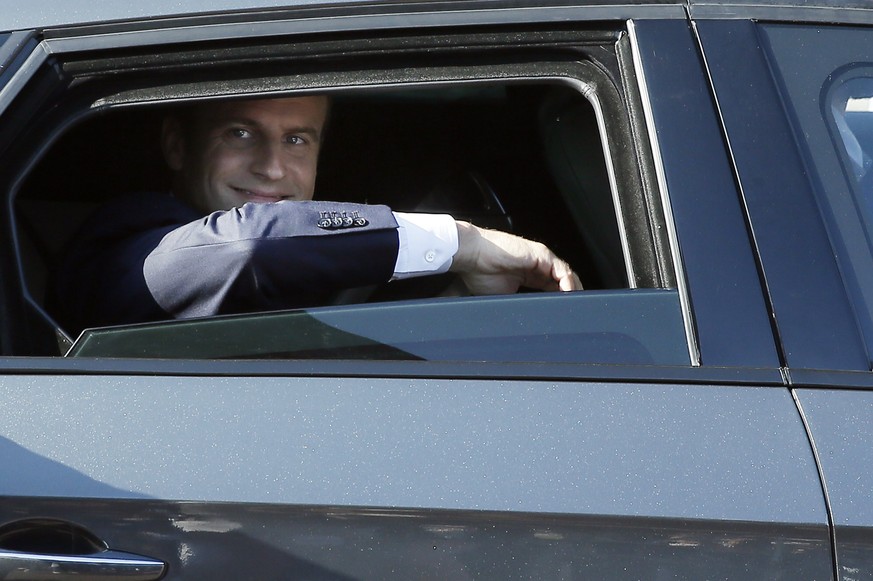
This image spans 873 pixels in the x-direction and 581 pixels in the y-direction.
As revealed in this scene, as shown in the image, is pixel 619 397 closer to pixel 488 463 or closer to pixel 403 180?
pixel 488 463

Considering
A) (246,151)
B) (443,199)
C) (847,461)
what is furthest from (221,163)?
(847,461)

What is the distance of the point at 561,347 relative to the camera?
1.33 meters

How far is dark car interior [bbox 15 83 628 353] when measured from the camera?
203cm

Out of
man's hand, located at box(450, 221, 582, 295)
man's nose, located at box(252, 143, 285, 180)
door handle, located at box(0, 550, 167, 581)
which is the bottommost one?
door handle, located at box(0, 550, 167, 581)

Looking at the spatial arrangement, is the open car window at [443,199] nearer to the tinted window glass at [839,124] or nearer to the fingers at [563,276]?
the fingers at [563,276]

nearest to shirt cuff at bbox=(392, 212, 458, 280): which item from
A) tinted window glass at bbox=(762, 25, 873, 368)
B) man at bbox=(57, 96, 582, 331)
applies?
man at bbox=(57, 96, 582, 331)

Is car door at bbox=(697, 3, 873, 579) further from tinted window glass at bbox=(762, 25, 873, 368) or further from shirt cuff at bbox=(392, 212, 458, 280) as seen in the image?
shirt cuff at bbox=(392, 212, 458, 280)

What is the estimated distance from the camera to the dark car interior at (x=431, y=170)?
80.0 inches

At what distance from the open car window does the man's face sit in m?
0.09

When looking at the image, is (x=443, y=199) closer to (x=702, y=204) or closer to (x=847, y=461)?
(x=702, y=204)

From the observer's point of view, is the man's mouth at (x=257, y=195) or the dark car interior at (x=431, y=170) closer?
the dark car interior at (x=431, y=170)

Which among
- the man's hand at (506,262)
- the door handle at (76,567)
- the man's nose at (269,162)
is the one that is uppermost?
the man's nose at (269,162)

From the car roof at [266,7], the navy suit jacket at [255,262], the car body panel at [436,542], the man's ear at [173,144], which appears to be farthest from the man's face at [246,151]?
the car body panel at [436,542]

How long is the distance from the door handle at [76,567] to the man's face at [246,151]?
121cm
